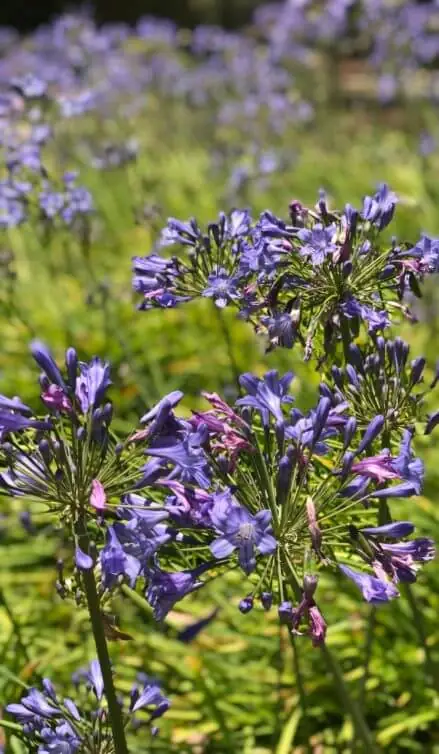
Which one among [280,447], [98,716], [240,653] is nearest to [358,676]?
[240,653]

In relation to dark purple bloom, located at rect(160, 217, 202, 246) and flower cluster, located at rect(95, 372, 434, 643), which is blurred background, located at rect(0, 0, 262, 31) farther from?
flower cluster, located at rect(95, 372, 434, 643)

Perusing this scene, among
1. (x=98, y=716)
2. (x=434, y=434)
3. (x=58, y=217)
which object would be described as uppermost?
(x=58, y=217)

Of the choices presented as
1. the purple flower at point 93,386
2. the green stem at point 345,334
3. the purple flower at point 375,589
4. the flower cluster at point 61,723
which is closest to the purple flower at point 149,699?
the flower cluster at point 61,723

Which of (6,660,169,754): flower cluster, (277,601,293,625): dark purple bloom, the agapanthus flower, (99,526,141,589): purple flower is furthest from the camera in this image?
the agapanthus flower

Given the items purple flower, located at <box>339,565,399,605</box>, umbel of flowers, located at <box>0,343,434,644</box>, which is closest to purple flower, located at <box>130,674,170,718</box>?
umbel of flowers, located at <box>0,343,434,644</box>

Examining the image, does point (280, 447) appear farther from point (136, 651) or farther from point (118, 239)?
point (118, 239)
